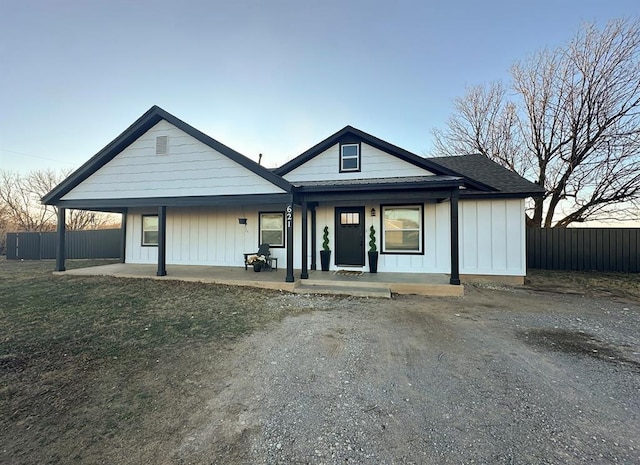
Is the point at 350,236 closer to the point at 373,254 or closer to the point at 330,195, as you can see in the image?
the point at 373,254

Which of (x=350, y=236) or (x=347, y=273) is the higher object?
(x=350, y=236)

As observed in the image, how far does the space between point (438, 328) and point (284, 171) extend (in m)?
6.94

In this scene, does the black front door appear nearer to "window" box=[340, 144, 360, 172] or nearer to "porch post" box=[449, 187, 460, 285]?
"window" box=[340, 144, 360, 172]

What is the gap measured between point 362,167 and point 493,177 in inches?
173

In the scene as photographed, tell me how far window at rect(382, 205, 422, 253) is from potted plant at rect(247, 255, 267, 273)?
12.6ft

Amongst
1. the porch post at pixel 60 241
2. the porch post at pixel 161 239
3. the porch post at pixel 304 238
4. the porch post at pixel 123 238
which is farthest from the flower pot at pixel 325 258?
the porch post at pixel 60 241

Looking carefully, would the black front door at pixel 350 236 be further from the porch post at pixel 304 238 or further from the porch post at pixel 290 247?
the porch post at pixel 290 247

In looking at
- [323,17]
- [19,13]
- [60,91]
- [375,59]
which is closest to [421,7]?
[375,59]

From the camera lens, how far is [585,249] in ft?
34.7

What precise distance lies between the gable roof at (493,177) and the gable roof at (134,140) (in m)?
5.76

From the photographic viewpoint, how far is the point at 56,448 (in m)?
2.02

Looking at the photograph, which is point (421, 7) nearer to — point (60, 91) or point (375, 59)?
point (375, 59)

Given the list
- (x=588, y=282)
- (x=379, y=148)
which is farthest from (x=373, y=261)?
(x=588, y=282)

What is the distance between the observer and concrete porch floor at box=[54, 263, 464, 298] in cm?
716
